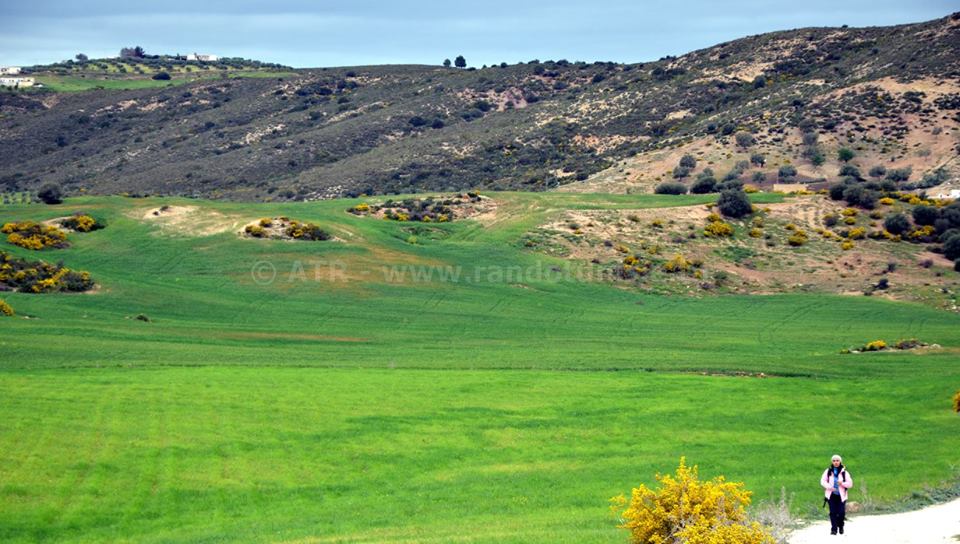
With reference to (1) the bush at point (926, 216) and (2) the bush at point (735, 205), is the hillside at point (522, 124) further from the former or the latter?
(1) the bush at point (926, 216)

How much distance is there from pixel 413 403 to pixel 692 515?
57.4ft

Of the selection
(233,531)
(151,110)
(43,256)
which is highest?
(151,110)

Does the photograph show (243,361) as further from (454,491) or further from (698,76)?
(698,76)

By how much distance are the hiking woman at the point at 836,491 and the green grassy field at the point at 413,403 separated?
3339 millimetres

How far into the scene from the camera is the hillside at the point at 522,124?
118312 millimetres

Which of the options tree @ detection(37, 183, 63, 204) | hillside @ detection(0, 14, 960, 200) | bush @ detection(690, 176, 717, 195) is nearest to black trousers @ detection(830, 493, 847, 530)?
tree @ detection(37, 183, 63, 204)

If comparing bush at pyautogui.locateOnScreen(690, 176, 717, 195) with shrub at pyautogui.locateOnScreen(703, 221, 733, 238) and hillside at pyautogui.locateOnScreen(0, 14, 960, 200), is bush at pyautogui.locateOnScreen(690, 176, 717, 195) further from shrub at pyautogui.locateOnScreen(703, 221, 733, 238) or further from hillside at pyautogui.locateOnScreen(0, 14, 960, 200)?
shrub at pyautogui.locateOnScreen(703, 221, 733, 238)

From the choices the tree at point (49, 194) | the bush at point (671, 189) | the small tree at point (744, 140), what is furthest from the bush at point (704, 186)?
the tree at point (49, 194)

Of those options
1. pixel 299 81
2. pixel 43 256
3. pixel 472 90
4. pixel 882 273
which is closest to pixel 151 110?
pixel 299 81

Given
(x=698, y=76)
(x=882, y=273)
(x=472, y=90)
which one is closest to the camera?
(x=882, y=273)

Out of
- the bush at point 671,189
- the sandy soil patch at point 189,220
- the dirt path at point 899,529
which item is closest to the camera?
the dirt path at point 899,529

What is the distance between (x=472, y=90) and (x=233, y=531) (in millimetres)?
157409

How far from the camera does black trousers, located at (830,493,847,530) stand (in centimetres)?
2227

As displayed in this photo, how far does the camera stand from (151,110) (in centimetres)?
18888
